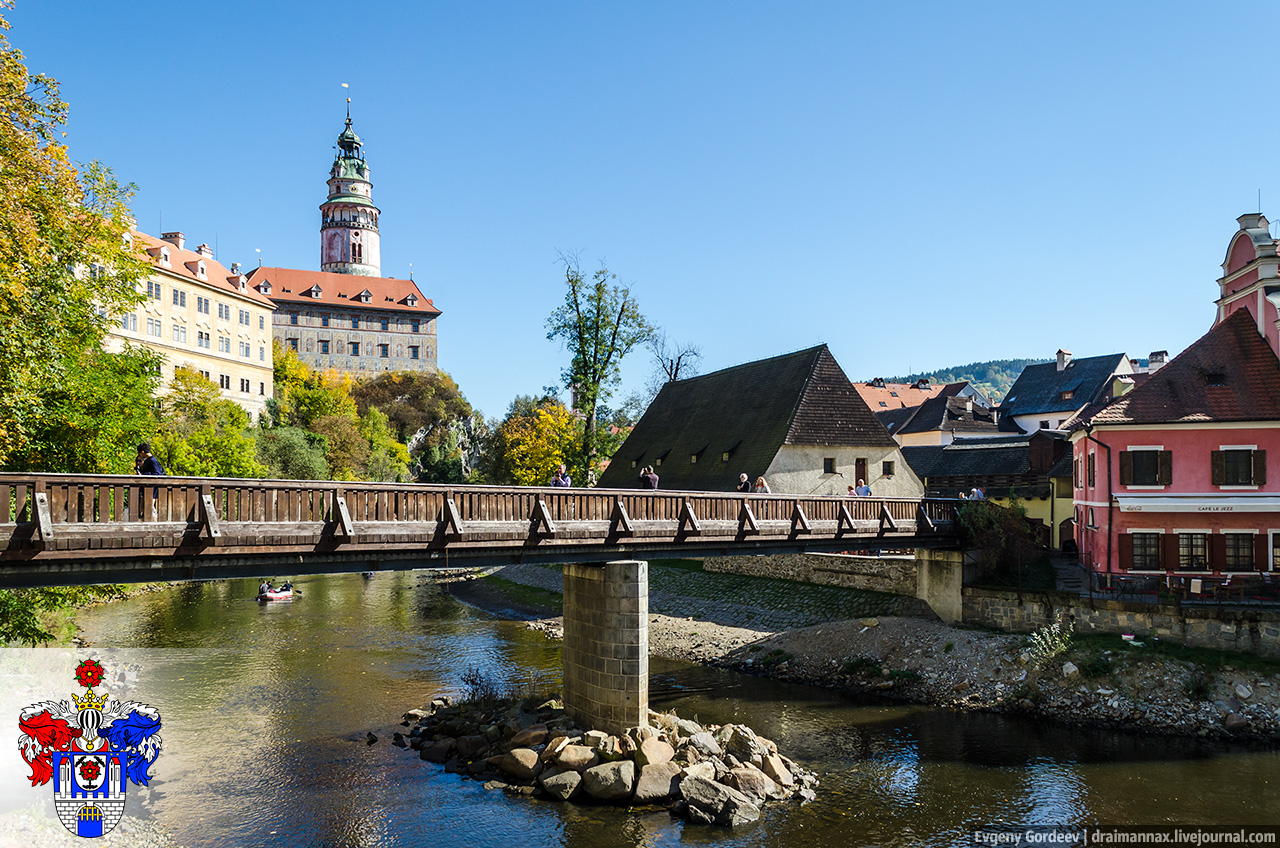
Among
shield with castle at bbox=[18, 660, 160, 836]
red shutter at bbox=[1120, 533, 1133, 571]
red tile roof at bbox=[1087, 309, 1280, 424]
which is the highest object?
red tile roof at bbox=[1087, 309, 1280, 424]

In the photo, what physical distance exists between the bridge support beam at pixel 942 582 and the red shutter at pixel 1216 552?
6.82 meters

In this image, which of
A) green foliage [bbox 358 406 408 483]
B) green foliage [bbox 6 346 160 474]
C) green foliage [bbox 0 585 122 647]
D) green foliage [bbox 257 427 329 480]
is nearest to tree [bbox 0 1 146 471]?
green foliage [bbox 6 346 160 474]

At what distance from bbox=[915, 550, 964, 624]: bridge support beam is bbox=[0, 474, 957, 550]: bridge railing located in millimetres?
3053

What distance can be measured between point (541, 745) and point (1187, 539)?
20022mm

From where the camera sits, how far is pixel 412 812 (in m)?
15.7

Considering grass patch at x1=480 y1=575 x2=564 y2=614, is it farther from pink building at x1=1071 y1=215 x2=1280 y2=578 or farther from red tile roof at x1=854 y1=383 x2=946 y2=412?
red tile roof at x1=854 y1=383 x2=946 y2=412

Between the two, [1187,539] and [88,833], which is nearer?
[88,833]

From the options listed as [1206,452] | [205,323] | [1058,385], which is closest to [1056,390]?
[1058,385]

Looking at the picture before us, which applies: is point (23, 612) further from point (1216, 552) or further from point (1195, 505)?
point (1216, 552)

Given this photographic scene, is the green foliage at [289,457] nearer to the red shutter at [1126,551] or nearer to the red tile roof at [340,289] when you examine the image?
the red tile roof at [340,289]

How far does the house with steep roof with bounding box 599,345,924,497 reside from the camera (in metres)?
34.6

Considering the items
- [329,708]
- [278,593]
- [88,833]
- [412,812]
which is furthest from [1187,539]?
[278,593]

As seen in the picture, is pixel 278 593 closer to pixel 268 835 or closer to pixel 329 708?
pixel 329 708

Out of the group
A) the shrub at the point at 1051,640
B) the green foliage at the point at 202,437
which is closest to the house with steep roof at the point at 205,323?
the green foliage at the point at 202,437
